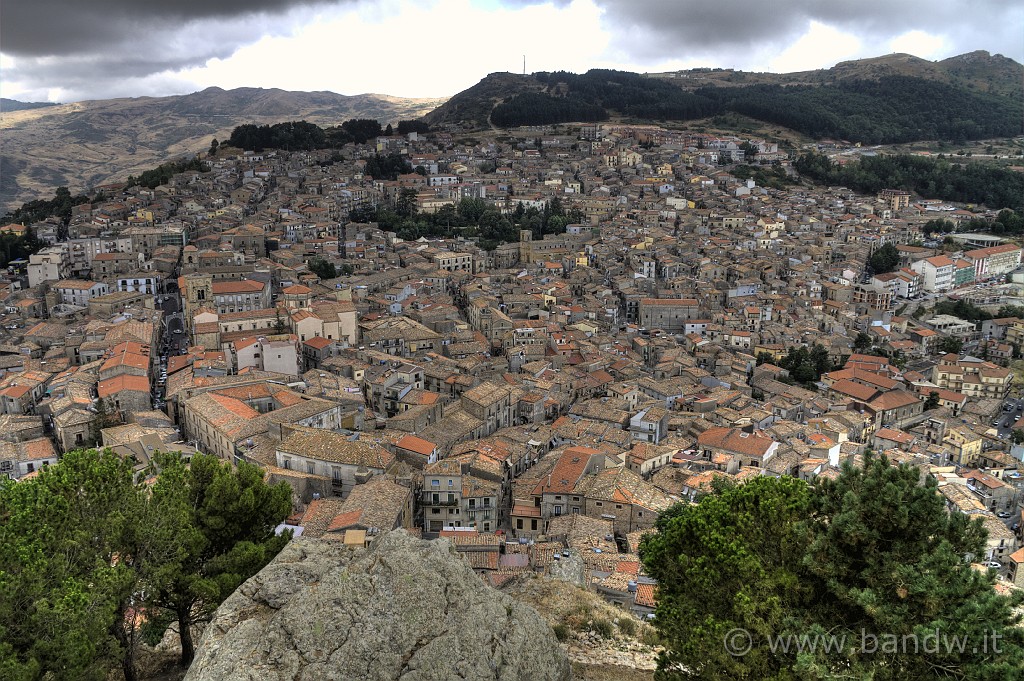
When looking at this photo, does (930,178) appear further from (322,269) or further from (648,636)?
(648,636)

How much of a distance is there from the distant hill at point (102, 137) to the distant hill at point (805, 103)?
47.0 m

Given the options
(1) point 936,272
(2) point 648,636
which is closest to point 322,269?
(2) point 648,636

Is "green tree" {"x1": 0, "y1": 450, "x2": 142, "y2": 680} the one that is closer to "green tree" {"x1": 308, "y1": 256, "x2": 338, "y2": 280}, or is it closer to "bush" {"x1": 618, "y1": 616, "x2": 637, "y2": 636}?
"bush" {"x1": 618, "y1": 616, "x2": 637, "y2": 636}

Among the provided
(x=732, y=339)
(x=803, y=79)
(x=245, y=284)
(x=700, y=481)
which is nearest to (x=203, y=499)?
(x=700, y=481)

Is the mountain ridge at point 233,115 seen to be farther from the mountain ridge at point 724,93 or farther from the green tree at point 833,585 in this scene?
the green tree at point 833,585

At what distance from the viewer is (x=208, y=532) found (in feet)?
36.4

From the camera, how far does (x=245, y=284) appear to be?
37125 millimetres

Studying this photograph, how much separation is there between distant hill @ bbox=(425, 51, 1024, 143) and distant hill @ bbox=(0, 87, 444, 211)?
47.0m

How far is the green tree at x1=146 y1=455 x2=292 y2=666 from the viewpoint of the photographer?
1016cm

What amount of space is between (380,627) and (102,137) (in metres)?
175

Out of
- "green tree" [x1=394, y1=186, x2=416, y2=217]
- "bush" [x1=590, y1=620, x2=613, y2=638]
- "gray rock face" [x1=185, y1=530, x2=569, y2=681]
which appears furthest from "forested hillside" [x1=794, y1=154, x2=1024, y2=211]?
"gray rock face" [x1=185, y1=530, x2=569, y2=681]

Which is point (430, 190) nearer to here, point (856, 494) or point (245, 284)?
point (245, 284)

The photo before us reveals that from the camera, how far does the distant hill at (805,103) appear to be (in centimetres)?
10644

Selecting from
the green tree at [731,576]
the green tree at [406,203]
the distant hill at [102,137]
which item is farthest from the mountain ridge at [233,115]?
the green tree at [731,576]
